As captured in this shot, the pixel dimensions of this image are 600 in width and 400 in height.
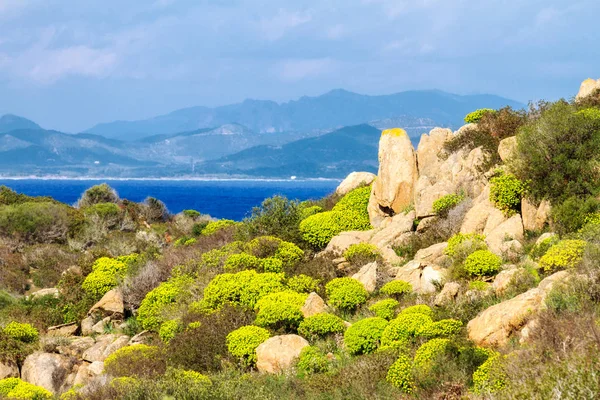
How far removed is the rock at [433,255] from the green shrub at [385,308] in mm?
2803

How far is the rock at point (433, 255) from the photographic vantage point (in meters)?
19.2

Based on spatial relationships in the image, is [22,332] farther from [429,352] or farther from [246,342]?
[429,352]

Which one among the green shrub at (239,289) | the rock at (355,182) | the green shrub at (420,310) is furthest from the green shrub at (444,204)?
the rock at (355,182)

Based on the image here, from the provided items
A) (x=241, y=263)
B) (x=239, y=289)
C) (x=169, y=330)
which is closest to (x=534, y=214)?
(x=239, y=289)

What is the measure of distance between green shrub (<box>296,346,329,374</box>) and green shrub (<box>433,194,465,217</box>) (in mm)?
9353

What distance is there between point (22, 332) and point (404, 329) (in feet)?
36.1

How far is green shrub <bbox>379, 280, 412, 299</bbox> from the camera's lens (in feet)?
57.5

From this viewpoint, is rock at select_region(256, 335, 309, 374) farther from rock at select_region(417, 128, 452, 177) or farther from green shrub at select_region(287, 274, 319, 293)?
rock at select_region(417, 128, 452, 177)

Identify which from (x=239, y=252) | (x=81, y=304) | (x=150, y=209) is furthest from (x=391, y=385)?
(x=150, y=209)

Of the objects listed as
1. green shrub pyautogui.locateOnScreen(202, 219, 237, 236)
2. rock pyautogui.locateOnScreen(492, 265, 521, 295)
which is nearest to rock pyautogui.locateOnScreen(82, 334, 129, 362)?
rock pyautogui.locateOnScreen(492, 265, 521, 295)

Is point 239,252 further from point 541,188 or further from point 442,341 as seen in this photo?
point 442,341

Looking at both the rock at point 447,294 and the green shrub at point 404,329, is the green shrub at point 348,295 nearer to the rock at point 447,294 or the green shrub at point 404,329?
the rock at point 447,294

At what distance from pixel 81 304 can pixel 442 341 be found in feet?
46.7

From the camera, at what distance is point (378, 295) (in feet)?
59.7
